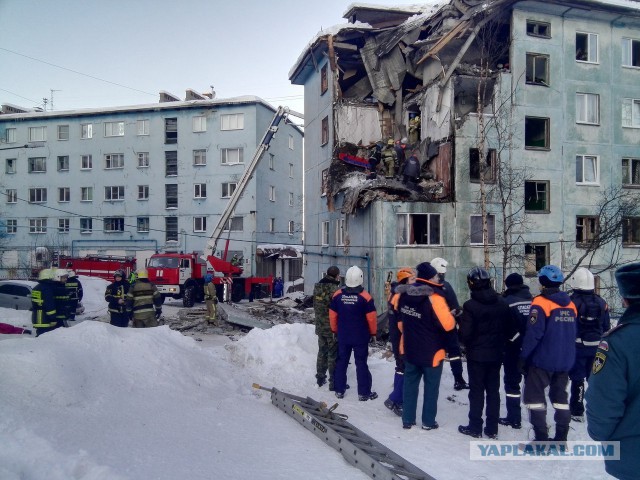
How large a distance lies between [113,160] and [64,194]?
17.7 feet

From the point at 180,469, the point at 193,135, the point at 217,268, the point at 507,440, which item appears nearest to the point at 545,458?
the point at 507,440

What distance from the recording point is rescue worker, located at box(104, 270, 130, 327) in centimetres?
1184

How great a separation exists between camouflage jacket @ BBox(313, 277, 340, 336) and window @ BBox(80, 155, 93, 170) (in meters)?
39.2

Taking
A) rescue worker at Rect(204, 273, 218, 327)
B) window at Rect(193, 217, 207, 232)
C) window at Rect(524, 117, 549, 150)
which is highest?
window at Rect(524, 117, 549, 150)

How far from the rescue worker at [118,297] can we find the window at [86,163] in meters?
33.8

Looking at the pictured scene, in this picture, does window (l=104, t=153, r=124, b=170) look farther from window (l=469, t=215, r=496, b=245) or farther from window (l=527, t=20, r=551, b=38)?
window (l=527, t=20, r=551, b=38)

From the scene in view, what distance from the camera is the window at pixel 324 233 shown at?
2628 centimetres

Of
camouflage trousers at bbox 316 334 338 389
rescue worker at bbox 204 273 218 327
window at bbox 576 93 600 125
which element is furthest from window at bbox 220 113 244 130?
camouflage trousers at bbox 316 334 338 389

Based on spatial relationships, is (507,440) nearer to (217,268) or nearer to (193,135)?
(217,268)

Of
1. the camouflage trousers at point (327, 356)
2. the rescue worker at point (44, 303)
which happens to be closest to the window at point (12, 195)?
the rescue worker at point (44, 303)

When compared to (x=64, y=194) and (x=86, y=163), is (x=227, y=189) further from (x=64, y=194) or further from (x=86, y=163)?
(x=64, y=194)

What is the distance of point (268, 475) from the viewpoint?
430 centimetres

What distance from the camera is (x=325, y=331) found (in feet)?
26.2

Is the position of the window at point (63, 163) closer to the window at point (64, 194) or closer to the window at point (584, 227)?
the window at point (64, 194)
